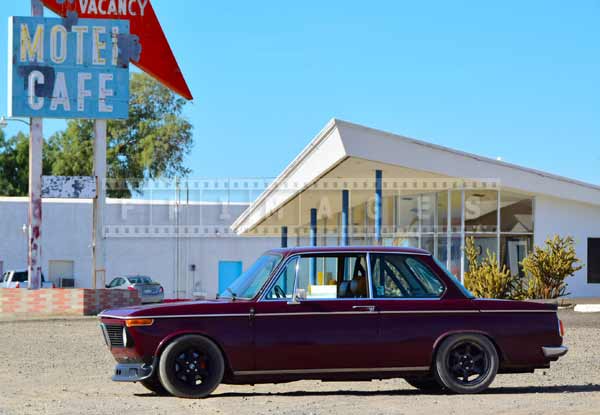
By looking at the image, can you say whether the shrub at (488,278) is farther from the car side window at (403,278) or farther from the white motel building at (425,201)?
the car side window at (403,278)

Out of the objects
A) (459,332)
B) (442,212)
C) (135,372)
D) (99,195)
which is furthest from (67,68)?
(459,332)

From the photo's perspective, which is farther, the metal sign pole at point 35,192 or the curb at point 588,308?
the metal sign pole at point 35,192

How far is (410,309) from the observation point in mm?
11758

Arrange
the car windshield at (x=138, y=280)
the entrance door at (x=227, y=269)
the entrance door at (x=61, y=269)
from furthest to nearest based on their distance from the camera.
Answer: the entrance door at (x=227, y=269)
the entrance door at (x=61, y=269)
the car windshield at (x=138, y=280)

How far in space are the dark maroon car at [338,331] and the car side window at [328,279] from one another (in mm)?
13

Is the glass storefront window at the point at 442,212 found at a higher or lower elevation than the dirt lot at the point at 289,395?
higher

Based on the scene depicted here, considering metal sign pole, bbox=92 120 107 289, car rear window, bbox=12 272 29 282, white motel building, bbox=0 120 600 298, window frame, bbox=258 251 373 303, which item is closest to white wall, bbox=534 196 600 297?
white motel building, bbox=0 120 600 298

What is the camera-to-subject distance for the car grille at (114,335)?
456 inches

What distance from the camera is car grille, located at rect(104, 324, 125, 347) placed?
456 inches

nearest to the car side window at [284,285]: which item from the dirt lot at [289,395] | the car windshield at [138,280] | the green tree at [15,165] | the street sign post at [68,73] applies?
the dirt lot at [289,395]

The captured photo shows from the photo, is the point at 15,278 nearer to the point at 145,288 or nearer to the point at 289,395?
the point at 145,288

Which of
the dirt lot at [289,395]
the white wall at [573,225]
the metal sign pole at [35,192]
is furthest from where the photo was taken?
the white wall at [573,225]

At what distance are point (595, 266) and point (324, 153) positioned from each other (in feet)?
32.0

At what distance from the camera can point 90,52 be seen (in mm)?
32062
